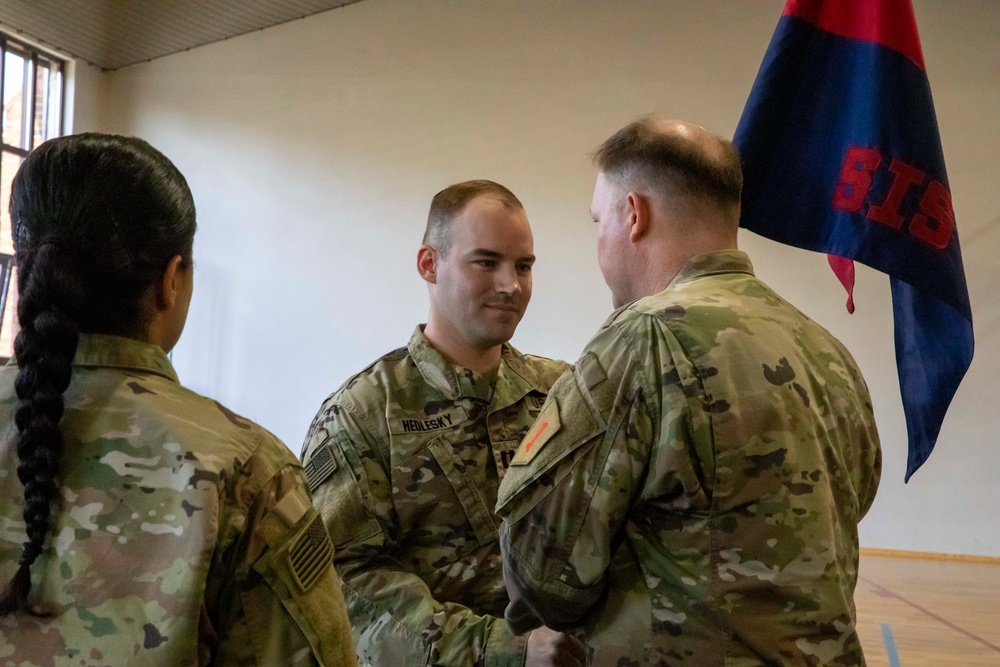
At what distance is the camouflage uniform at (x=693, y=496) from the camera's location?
1.28 metres

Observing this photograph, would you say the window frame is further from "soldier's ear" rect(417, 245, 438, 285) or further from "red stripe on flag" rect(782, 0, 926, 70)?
"red stripe on flag" rect(782, 0, 926, 70)

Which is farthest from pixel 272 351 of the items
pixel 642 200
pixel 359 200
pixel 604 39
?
pixel 642 200

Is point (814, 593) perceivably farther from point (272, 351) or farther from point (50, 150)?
point (272, 351)

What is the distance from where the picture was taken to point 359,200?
7.91 meters

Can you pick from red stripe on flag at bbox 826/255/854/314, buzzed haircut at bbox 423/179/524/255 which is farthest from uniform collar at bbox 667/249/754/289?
red stripe on flag at bbox 826/255/854/314

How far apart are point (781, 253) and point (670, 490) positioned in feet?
19.9

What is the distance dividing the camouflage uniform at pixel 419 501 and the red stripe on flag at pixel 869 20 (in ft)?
4.30

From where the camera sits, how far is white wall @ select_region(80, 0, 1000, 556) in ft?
22.3

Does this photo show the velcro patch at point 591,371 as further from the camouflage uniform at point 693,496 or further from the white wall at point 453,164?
the white wall at point 453,164

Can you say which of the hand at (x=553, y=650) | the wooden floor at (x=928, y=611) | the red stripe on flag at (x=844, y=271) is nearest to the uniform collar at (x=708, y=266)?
the hand at (x=553, y=650)

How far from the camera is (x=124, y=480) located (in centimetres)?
A: 100

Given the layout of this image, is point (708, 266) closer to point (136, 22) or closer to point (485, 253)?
point (485, 253)

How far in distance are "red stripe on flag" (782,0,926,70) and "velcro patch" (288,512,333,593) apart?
77.0 inches

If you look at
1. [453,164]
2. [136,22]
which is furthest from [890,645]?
[136,22]
